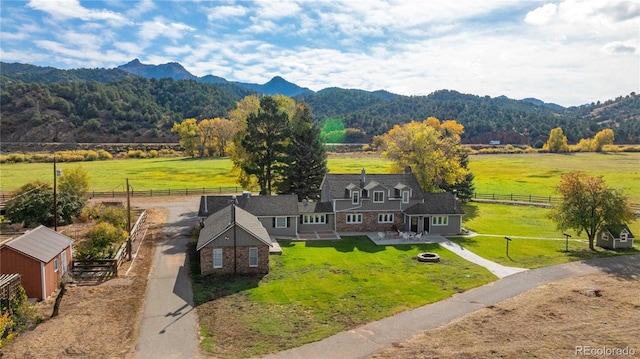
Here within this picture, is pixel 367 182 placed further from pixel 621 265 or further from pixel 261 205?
pixel 621 265

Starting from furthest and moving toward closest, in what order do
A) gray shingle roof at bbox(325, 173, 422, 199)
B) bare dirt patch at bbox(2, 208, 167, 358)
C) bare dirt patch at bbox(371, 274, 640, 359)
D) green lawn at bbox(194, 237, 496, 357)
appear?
gray shingle roof at bbox(325, 173, 422, 199), green lawn at bbox(194, 237, 496, 357), bare dirt patch at bbox(371, 274, 640, 359), bare dirt patch at bbox(2, 208, 167, 358)

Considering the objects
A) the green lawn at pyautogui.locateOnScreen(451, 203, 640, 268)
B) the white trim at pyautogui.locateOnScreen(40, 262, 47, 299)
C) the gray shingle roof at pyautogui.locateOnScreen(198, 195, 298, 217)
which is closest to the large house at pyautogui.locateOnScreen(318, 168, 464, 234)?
the gray shingle roof at pyautogui.locateOnScreen(198, 195, 298, 217)

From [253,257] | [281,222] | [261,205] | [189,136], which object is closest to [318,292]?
[253,257]

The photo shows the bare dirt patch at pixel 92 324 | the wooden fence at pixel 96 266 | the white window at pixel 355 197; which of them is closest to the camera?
the bare dirt patch at pixel 92 324

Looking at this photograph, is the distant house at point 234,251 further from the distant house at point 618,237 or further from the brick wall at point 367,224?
the distant house at point 618,237

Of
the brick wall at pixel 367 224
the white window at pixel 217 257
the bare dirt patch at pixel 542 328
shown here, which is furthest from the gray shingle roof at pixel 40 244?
the brick wall at pixel 367 224

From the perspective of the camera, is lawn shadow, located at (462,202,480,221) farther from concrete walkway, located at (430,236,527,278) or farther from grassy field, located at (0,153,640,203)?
grassy field, located at (0,153,640,203)
